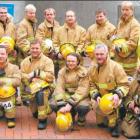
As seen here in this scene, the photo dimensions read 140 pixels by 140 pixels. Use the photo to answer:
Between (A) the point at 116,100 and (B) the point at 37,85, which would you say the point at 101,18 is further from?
(A) the point at 116,100

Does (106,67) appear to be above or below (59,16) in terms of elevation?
below

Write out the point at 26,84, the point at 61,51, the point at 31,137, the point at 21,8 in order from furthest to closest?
the point at 21,8 < the point at 61,51 < the point at 26,84 < the point at 31,137

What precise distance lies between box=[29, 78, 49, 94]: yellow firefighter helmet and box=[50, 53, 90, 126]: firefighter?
206mm

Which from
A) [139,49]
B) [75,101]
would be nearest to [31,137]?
[75,101]

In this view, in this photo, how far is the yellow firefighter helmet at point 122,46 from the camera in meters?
8.57

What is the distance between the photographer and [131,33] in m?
8.71

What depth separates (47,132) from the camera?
8.01 m

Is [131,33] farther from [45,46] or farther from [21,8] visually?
[21,8]

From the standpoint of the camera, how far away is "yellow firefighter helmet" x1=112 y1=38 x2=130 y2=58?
857 cm

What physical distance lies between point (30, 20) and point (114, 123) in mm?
2729

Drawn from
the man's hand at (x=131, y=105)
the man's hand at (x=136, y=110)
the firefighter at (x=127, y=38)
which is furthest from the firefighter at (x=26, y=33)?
the man's hand at (x=136, y=110)

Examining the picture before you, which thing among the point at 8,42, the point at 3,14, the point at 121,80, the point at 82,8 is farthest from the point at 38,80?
the point at 82,8

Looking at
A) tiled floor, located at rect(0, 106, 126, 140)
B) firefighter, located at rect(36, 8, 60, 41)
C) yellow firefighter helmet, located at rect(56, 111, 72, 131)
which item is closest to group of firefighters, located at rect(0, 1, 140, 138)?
yellow firefighter helmet, located at rect(56, 111, 72, 131)

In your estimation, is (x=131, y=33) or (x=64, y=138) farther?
(x=131, y=33)
